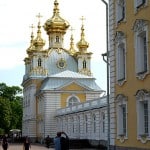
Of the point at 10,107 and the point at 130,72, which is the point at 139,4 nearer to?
the point at 130,72

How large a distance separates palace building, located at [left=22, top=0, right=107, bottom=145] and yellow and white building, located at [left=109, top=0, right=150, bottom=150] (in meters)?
32.0

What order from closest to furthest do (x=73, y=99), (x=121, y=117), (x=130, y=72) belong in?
(x=130, y=72) → (x=121, y=117) → (x=73, y=99)

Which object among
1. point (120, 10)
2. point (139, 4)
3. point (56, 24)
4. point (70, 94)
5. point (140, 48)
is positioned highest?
point (56, 24)

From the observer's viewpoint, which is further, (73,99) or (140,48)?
(73,99)

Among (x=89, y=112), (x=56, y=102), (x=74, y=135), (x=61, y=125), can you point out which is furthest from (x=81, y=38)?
(x=89, y=112)

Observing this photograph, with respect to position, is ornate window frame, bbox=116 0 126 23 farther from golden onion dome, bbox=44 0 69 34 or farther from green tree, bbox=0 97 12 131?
green tree, bbox=0 97 12 131

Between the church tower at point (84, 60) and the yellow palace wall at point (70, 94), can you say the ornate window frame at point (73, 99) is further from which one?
the church tower at point (84, 60)

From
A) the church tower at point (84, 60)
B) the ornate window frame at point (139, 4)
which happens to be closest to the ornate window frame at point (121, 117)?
the ornate window frame at point (139, 4)

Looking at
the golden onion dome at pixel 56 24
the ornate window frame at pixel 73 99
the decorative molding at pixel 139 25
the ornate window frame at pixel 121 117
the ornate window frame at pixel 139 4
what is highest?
the golden onion dome at pixel 56 24

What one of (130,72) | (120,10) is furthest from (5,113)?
(130,72)

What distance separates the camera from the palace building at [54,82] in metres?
70.6

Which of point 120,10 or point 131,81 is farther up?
point 120,10

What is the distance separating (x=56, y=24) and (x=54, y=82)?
1272 centimetres

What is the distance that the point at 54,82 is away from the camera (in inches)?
2847
